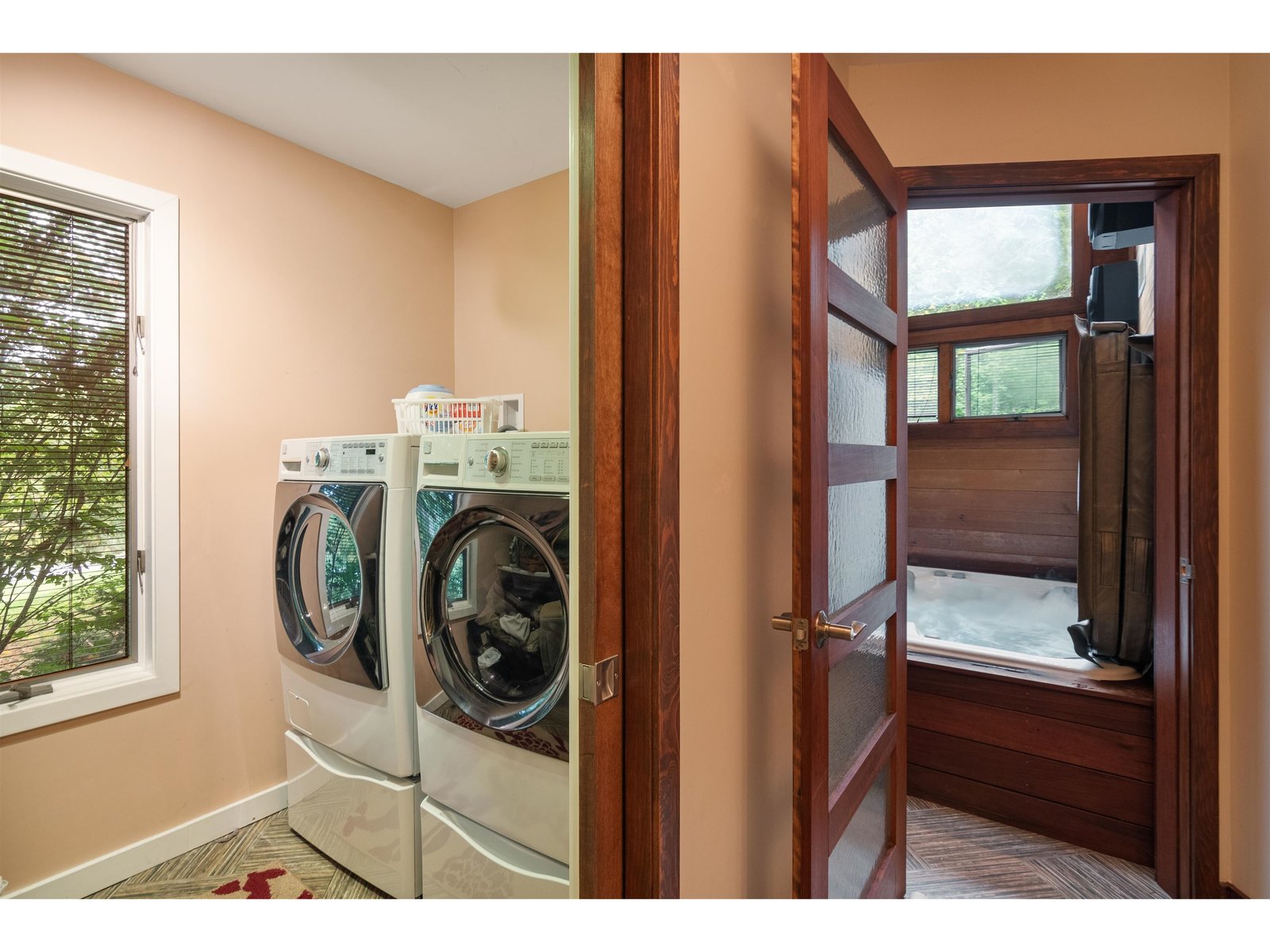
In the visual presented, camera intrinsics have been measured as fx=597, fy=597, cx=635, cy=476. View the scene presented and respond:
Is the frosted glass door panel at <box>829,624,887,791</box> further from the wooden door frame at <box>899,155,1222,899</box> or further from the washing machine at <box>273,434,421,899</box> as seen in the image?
the washing machine at <box>273,434,421,899</box>

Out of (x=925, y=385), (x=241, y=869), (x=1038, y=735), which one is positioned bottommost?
(x=241, y=869)

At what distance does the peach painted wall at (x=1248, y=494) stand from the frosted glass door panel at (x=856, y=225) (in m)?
0.94

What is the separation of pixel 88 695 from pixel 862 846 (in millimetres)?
2112

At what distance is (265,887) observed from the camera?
173cm

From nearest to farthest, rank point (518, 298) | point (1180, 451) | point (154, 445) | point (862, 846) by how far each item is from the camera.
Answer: point (862, 846)
point (1180, 451)
point (154, 445)
point (518, 298)

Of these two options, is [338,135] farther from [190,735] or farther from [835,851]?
[835,851]

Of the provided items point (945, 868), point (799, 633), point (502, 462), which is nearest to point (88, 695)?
point (502, 462)

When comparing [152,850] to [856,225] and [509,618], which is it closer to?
[509,618]

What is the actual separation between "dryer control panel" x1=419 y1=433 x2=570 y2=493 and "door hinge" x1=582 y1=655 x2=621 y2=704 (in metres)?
0.45

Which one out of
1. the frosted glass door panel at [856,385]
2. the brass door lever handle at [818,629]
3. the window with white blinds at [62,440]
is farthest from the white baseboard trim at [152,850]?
the frosted glass door panel at [856,385]

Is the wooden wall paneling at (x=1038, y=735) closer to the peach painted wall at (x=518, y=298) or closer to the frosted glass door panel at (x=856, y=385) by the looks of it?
the frosted glass door panel at (x=856, y=385)

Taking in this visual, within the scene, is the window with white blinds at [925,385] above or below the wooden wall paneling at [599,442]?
above

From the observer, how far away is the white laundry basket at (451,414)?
1.94 m
